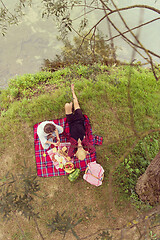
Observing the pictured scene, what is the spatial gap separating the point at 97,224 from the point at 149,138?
206 centimetres

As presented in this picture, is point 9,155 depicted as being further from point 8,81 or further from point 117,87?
point 117,87

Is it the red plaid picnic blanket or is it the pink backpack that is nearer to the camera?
the pink backpack

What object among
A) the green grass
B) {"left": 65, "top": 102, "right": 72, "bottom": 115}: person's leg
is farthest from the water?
{"left": 65, "top": 102, "right": 72, "bottom": 115}: person's leg

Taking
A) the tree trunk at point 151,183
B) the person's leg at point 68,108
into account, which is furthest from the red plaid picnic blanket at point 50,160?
the tree trunk at point 151,183

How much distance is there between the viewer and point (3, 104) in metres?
4.18

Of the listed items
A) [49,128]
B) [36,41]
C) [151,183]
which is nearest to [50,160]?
[49,128]

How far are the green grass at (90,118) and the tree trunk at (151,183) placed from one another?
→ 0.38 meters

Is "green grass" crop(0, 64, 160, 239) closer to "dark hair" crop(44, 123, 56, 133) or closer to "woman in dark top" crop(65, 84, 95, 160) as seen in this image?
"woman in dark top" crop(65, 84, 95, 160)

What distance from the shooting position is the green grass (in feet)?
11.5

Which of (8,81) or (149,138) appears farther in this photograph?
(8,81)

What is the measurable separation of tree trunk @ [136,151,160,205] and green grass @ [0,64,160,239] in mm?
381

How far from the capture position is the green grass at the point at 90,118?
3.50 meters

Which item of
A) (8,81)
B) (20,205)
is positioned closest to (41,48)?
(8,81)

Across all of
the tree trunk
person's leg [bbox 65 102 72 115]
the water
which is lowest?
the tree trunk
